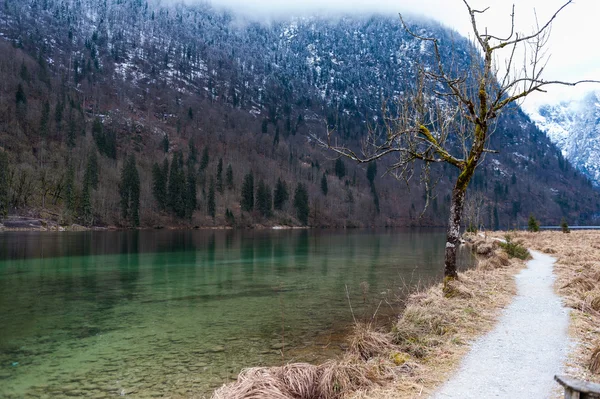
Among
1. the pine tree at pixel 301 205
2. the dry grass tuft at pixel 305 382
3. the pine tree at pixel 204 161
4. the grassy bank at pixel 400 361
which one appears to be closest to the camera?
the dry grass tuft at pixel 305 382

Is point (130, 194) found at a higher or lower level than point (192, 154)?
lower

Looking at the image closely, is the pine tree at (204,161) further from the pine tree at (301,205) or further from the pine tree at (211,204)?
the pine tree at (301,205)

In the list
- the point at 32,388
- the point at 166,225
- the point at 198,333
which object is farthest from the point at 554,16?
the point at 166,225

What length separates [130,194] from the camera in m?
120

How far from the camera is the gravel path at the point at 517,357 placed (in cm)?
645

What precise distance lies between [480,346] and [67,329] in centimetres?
1316

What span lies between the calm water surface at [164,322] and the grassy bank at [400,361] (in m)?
2.22

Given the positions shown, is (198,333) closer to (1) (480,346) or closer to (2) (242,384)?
(2) (242,384)

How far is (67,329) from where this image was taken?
565 inches

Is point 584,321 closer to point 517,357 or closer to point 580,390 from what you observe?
point 517,357

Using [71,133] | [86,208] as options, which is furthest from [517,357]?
[71,133]

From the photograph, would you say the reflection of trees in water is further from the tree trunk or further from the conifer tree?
the conifer tree

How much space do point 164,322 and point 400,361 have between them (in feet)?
33.1

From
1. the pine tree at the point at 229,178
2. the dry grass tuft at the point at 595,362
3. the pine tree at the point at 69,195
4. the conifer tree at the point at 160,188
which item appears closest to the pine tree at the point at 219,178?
the pine tree at the point at 229,178
